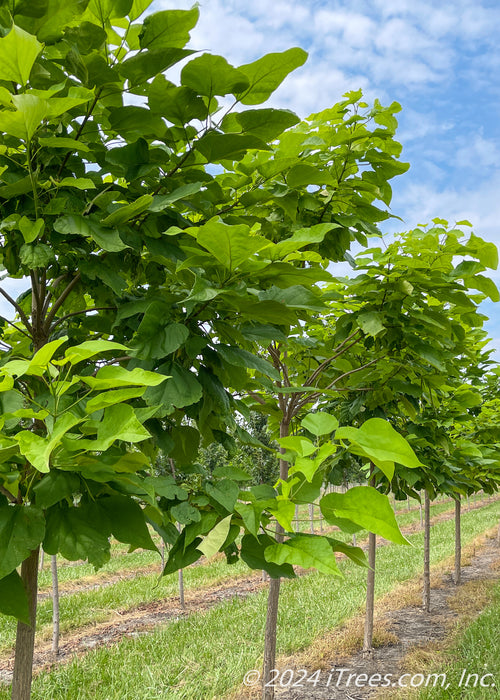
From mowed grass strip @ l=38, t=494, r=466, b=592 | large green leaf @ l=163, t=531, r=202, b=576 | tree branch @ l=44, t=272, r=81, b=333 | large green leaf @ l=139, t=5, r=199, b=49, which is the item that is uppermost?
large green leaf @ l=139, t=5, r=199, b=49

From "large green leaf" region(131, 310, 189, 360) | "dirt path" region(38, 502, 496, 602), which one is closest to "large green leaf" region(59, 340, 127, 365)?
"large green leaf" region(131, 310, 189, 360)

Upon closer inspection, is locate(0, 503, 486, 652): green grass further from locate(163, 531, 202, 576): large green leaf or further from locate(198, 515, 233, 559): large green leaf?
locate(198, 515, 233, 559): large green leaf

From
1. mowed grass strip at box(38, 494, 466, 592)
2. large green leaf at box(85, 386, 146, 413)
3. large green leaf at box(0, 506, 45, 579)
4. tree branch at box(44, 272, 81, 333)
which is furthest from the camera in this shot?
mowed grass strip at box(38, 494, 466, 592)

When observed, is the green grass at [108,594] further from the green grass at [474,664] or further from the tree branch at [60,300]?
the tree branch at [60,300]

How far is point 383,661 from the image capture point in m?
5.62

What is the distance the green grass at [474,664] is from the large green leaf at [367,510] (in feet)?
15.2

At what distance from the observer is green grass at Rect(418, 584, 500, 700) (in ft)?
14.3

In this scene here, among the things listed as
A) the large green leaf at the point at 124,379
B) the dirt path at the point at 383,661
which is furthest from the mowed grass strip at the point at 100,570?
the large green leaf at the point at 124,379

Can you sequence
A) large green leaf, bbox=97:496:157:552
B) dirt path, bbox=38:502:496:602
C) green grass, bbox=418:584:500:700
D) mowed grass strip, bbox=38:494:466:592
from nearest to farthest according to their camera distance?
large green leaf, bbox=97:496:157:552 < green grass, bbox=418:584:500:700 < dirt path, bbox=38:502:496:602 < mowed grass strip, bbox=38:494:466:592

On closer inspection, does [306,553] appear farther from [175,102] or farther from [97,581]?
[97,581]

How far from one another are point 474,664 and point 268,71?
19.3 ft

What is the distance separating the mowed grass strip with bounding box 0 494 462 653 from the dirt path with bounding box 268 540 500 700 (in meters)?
2.07

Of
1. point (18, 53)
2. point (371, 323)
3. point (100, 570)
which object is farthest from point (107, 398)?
point (100, 570)

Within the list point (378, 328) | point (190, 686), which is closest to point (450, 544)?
point (190, 686)
